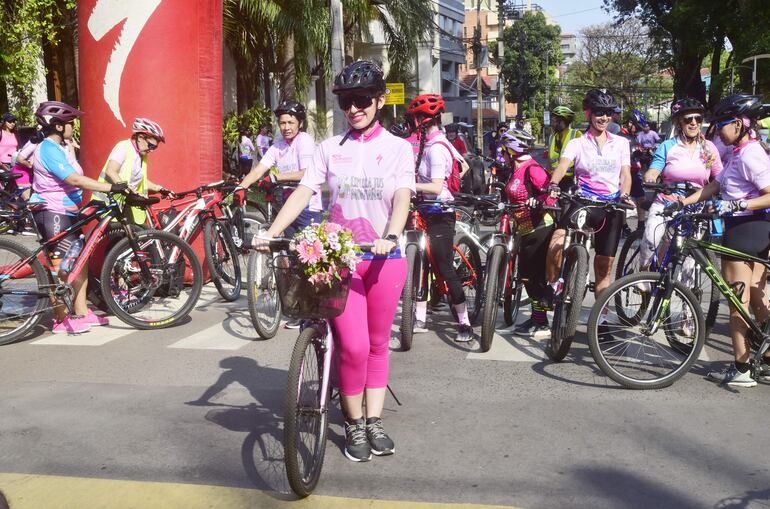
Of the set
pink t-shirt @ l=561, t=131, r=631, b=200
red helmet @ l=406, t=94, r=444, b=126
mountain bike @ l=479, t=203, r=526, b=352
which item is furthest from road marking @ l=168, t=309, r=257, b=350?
pink t-shirt @ l=561, t=131, r=631, b=200

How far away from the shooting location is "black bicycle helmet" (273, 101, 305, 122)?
846cm

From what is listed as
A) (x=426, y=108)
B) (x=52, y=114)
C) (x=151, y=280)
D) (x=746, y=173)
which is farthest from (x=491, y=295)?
(x=52, y=114)

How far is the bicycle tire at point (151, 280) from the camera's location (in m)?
7.70

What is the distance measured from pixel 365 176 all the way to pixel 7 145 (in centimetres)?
1420

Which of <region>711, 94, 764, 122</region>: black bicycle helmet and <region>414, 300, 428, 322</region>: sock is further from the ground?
<region>711, 94, 764, 122</region>: black bicycle helmet

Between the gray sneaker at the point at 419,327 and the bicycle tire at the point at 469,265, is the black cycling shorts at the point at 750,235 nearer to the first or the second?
the bicycle tire at the point at 469,265

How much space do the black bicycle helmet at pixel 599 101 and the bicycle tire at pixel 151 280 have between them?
3.61m

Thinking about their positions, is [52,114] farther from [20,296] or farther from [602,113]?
[602,113]

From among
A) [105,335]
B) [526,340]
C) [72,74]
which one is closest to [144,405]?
[105,335]

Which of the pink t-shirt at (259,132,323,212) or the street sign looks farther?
the street sign

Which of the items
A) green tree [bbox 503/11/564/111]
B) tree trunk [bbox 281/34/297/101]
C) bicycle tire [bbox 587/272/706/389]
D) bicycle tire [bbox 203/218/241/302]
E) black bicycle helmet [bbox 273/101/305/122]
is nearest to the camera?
bicycle tire [bbox 587/272/706/389]

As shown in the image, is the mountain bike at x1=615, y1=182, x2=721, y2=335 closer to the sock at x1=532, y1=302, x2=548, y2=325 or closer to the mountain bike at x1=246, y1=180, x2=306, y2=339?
the sock at x1=532, y1=302, x2=548, y2=325

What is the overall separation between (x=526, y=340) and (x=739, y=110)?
2.58 m

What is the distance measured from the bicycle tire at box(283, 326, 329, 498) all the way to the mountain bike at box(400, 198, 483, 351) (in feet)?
8.36
